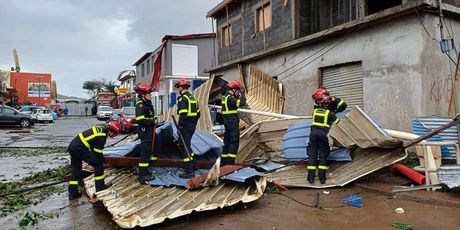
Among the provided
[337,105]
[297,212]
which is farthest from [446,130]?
[297,212]

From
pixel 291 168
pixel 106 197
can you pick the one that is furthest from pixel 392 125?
pixel 106 197

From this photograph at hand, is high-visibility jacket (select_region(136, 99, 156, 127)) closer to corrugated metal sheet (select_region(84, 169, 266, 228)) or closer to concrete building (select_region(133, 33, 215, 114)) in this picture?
corrugated metal sheet (select_region(84, 169, 266, 228))

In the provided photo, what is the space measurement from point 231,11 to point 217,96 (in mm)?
7743

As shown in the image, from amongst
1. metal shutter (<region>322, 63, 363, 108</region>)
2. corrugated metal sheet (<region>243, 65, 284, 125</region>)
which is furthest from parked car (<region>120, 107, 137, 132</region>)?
metal shutter (<region>322, 63, 363, 108</region>)

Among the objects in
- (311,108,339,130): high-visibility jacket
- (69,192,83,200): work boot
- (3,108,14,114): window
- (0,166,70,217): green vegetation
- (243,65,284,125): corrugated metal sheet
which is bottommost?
(0,166,70,217): green vegetation

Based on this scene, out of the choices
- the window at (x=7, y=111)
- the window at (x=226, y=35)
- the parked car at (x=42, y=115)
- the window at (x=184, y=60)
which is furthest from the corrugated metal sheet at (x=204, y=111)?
the parked car at (x=42, y=115)

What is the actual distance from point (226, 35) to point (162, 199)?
566 inches

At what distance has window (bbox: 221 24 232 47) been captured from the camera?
Answer: 58.7ft

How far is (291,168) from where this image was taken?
7332mm

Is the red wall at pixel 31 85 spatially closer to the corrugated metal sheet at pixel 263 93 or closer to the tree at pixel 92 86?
the tree at pixel 92 86

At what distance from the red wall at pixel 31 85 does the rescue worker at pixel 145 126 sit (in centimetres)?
4874

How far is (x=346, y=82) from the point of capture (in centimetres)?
1032

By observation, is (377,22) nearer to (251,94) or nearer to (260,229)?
(251,94)

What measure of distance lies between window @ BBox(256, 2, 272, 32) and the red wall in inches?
→ 1682
